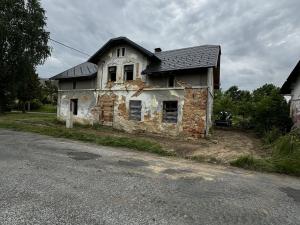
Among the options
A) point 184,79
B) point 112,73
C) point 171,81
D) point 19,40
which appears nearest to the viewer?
point 184,79

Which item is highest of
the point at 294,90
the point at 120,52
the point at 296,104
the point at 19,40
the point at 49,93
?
the point at 19,40

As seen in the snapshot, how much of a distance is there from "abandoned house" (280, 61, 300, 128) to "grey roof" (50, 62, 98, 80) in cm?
1466

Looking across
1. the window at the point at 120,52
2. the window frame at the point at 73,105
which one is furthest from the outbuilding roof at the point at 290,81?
the window frame at the point at 73,105

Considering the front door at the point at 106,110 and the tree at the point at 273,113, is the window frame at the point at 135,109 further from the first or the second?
the tree at the point at 273,113

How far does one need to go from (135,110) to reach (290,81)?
1102 centimetres

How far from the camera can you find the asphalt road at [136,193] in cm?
385

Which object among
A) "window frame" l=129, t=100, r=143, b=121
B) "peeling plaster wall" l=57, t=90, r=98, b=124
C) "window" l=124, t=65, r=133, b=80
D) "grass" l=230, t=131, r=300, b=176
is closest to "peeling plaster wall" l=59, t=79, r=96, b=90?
"peeling plaster wall" l=57, t=90, r=98, b=124

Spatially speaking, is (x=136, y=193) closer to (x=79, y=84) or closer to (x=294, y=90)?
(x=294, y=90)

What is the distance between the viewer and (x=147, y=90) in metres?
16.6

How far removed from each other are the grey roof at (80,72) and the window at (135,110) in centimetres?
490

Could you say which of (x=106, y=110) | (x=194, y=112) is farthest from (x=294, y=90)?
(x=106, y=110)

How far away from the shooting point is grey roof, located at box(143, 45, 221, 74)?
15.2 m

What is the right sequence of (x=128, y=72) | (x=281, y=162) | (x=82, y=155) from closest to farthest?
(x=281, y=162)
(x=82, y=155)
(x=128, y=72)

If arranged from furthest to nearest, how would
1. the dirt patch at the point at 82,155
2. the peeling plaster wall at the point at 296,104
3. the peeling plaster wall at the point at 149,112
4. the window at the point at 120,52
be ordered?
the window at the point at 120,52 → the peeling plaster wall at the point at 149,112 → the peeling plaster wall at the point at 296,104 → the dirt patch at the point at 82,155
